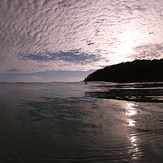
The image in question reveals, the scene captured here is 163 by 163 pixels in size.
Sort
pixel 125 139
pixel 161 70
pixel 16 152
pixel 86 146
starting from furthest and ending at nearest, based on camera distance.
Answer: pixel 161 70
pixel 125 139
pixel 86 146
pixel 16 152

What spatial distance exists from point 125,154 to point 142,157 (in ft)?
1.18

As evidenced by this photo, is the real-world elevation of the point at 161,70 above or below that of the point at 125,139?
above

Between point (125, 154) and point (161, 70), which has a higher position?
point (161, 70)

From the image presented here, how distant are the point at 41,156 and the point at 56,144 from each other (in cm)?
59

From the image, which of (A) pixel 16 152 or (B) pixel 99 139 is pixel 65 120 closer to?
(B) pixel 99 139

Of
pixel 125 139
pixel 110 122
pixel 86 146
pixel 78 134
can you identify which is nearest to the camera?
pixel 86 146

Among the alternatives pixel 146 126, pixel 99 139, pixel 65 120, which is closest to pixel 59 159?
pixel 99 139

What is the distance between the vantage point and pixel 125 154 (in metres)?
2.87

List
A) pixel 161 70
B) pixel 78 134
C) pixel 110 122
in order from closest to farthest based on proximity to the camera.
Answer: pixel 78 134, pixel 110 122, pixel 161 70

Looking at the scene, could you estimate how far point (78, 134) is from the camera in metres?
4.00

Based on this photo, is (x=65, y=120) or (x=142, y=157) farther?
(x=65, y=120)

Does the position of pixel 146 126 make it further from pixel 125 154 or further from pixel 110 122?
pixel 125 154

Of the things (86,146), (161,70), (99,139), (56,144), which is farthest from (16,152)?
(161,70)

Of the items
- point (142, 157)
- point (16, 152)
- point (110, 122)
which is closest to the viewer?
point (142, 157)
